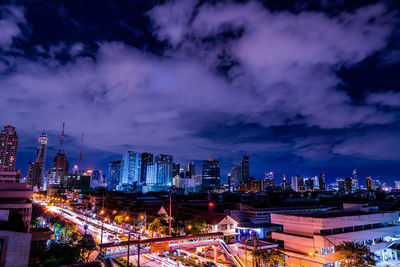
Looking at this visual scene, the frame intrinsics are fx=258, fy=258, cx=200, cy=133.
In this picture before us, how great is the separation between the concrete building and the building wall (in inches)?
1364

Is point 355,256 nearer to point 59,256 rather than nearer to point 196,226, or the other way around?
point 196,226

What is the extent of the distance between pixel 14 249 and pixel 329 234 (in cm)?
4083

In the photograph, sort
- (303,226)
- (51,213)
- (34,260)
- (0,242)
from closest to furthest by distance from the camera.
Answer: (0,242)
(34,260)
(303,226)
(51,213)

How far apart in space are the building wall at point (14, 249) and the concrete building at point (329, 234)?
34.6 meters

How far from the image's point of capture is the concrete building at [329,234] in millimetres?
37656

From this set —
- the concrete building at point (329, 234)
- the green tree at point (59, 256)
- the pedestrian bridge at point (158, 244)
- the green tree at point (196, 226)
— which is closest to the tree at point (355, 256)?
the concrete building at point (329, 234)

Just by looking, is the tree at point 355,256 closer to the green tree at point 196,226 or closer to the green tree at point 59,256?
the green tree at point 196,226

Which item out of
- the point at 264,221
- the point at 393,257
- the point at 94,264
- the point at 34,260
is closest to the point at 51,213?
the point at 34,260

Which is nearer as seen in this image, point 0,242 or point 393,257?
point 0,242

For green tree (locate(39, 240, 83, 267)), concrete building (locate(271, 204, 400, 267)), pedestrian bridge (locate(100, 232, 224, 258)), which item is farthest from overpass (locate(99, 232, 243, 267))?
concrete building (locate(271, 204, 400, 267))

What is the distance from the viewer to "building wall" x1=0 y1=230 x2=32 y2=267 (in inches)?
955

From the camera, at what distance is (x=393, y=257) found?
45750 millimetres

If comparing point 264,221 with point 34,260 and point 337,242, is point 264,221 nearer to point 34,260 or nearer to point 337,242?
point 337,242

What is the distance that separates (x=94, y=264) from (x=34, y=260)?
18643 millimetres
